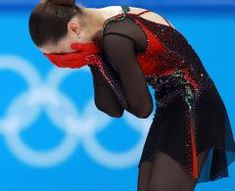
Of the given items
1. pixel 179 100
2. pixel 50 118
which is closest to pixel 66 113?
pixel 50 118

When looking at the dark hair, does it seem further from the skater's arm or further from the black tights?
the black tights

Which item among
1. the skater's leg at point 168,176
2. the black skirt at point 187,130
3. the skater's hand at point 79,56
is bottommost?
the skater's leg at point 168,176

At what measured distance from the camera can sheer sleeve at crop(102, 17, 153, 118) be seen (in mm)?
1388

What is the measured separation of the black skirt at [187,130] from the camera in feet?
4.99

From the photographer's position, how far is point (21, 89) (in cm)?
228

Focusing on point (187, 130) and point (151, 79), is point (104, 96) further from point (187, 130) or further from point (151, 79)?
point (187, 130)

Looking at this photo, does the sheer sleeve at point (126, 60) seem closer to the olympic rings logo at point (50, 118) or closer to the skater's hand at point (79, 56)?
the skater's hand at point (79, 56)

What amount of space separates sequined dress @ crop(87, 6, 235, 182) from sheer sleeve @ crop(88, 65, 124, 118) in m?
0.07

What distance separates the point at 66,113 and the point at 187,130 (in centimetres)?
86

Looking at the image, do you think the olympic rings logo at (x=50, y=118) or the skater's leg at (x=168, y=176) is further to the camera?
the olympic rings logo at (x=50, y=118)

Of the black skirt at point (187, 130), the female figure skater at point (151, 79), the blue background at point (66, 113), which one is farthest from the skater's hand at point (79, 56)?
the blue background at point (66, 113)

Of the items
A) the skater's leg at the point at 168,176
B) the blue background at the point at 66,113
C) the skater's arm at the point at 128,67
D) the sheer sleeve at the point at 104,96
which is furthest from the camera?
the blue background at the point at 66,113

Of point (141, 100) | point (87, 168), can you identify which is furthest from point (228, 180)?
point (141, 100)

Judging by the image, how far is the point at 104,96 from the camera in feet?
5.28
